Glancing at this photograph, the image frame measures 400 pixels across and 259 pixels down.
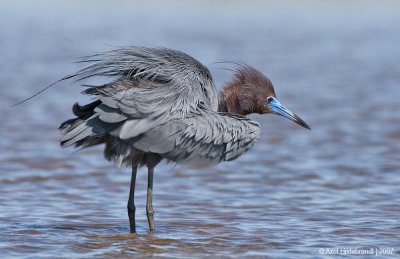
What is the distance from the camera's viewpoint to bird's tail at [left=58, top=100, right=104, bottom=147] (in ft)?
22.4

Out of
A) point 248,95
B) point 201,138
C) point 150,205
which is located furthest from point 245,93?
point 150,205

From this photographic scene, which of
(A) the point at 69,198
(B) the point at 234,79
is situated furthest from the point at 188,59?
(A) the point at 69,198

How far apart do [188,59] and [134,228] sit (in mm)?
1784

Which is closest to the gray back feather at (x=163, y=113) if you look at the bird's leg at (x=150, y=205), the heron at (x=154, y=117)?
the heron at (x=154, y=117)

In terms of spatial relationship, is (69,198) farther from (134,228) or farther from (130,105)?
(130,105)

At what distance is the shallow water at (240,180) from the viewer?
7.20 m

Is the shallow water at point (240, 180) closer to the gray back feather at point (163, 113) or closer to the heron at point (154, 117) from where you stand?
the heron at point (154, 117)

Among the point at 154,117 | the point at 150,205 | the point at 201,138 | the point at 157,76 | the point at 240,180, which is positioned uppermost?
the point at 157,76

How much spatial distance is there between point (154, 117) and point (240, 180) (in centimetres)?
315

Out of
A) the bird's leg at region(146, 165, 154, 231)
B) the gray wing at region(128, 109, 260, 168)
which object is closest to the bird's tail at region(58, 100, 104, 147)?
the gray wing at region(128, 109, 260, 168)

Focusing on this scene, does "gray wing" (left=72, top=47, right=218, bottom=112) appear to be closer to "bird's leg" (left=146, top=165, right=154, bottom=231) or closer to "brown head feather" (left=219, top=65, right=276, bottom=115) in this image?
"brown head feather" (left=219, top=65, right=276, bottom=115)

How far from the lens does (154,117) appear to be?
6812mm

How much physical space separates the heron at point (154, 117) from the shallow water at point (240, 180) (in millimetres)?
791

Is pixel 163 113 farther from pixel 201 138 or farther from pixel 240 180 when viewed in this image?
pixel 240 180
